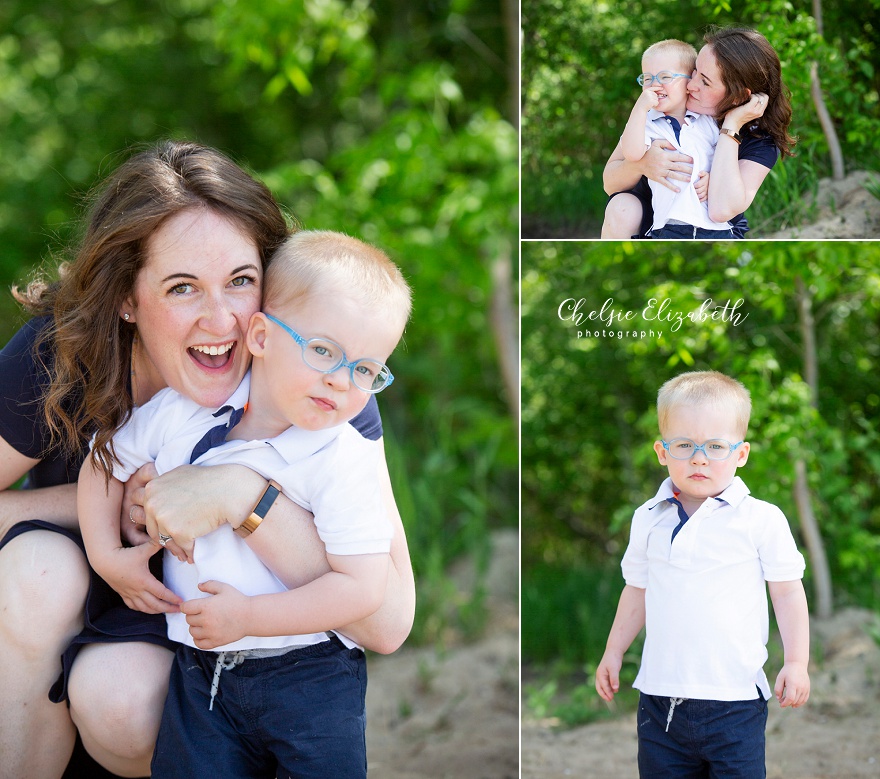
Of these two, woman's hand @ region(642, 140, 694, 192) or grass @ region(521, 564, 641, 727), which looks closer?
woman's hand @ region(642, 140, 694, 192)

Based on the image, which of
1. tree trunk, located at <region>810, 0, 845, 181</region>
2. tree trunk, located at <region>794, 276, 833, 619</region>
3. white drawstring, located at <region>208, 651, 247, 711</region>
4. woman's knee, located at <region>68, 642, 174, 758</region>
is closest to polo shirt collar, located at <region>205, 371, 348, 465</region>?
white drawstring, located at <region>208, 651, 247, 711</region>

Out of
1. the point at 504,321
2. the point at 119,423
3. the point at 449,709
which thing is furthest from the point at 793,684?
the point at 504,321

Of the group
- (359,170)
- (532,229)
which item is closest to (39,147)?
(359,170)

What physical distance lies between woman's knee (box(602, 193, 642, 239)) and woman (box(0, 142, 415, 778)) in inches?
25.0

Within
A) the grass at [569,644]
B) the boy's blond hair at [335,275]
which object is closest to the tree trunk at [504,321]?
the grass at [569,644]

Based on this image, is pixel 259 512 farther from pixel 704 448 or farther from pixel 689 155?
pixel 689 155

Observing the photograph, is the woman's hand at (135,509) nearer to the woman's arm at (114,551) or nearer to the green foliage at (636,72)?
the woman's arm at (114,551)

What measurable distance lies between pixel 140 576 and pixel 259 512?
0.97ft

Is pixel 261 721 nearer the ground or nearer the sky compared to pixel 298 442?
nearer the ground

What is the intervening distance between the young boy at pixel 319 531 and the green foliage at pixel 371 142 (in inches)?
15.4

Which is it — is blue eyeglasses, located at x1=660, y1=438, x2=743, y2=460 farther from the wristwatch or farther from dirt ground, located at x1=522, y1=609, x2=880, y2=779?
dirt ground, located at x1=522, y1=609, x2=880, y2=779

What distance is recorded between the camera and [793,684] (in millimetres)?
1655

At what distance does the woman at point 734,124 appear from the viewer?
1773 millimetres

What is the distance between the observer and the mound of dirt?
6.41 feet
